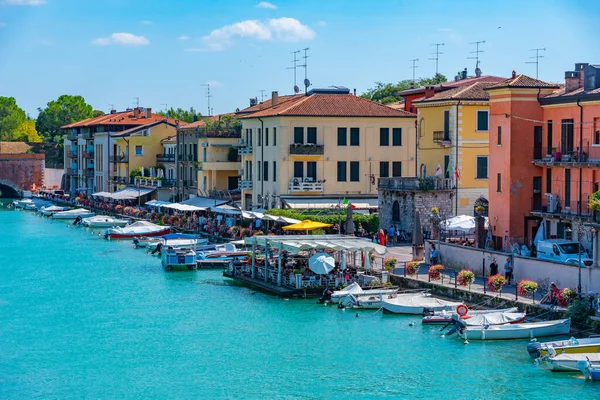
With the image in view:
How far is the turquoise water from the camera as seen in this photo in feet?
106

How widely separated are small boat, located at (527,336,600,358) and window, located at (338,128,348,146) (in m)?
37.8

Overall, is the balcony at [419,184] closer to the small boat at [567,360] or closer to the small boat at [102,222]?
the small boat at [567,360]

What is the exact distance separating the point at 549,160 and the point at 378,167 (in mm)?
23998

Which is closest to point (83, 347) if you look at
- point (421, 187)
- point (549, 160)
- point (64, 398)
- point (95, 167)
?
point (64, 398)

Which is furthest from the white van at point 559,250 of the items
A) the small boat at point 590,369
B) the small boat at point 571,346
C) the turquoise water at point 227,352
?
the small boat at point 590,369

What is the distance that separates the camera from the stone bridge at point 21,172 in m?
134

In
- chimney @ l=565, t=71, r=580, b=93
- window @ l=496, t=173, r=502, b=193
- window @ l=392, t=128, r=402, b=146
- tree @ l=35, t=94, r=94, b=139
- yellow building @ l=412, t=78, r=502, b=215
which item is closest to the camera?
chimney @ l=565, t=71, r=580, b=93

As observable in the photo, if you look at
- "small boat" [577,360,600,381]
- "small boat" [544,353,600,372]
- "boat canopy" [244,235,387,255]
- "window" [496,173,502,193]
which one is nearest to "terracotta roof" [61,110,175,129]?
"boat canopy" [244,235,387,255]

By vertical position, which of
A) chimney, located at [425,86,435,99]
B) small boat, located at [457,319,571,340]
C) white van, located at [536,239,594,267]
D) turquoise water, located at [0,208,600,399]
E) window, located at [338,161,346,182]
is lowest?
turquoise water, located at [0,208,600,399]

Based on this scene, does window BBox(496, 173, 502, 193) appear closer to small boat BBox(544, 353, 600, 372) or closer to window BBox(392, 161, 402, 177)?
small boat BBox(544, 353, 600, 372)

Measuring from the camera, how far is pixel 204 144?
83.5m

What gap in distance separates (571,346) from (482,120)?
91.8 feet

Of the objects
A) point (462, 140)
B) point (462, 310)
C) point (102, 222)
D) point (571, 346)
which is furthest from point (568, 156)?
point (102, 222)

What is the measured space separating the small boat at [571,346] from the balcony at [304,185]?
1461 inches
